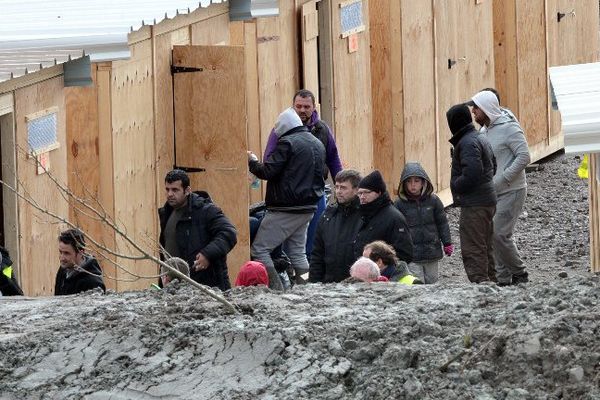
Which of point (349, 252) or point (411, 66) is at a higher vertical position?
point (411, 66)

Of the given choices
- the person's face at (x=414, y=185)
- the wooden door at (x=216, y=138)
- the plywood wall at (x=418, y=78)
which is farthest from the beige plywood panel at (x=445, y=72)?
the person's face at (x=414, y=185)

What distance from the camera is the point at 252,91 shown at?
15961mm

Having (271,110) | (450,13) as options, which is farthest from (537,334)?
(450,13)

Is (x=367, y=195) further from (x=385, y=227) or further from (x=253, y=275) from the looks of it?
(x=253, y=275)

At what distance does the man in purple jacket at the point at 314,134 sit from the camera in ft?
50.6

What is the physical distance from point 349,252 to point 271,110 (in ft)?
12.2

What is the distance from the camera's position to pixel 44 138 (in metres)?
12.6

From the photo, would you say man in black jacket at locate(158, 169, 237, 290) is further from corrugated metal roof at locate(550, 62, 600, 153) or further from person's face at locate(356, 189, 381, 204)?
corrugated metal roof at locate(550, 62, 600, 153)

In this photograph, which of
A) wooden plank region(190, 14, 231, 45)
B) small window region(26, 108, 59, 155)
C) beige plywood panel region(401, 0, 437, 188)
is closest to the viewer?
Answer: small window region(26, 108, 59, 155)

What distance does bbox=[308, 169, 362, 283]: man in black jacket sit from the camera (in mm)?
12852

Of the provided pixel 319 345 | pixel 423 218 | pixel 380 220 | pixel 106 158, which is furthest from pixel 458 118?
pixel 319 345

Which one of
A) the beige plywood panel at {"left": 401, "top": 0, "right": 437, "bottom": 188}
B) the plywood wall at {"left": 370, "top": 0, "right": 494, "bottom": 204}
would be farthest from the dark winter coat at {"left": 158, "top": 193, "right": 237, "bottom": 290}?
the beige plywood panel at {"left": 401, "top": 0, "right": 437, "bottom": 188}

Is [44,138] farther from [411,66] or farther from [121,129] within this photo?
[411,66]

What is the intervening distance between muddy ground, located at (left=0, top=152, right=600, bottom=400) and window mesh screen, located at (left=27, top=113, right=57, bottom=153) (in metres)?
2.59
